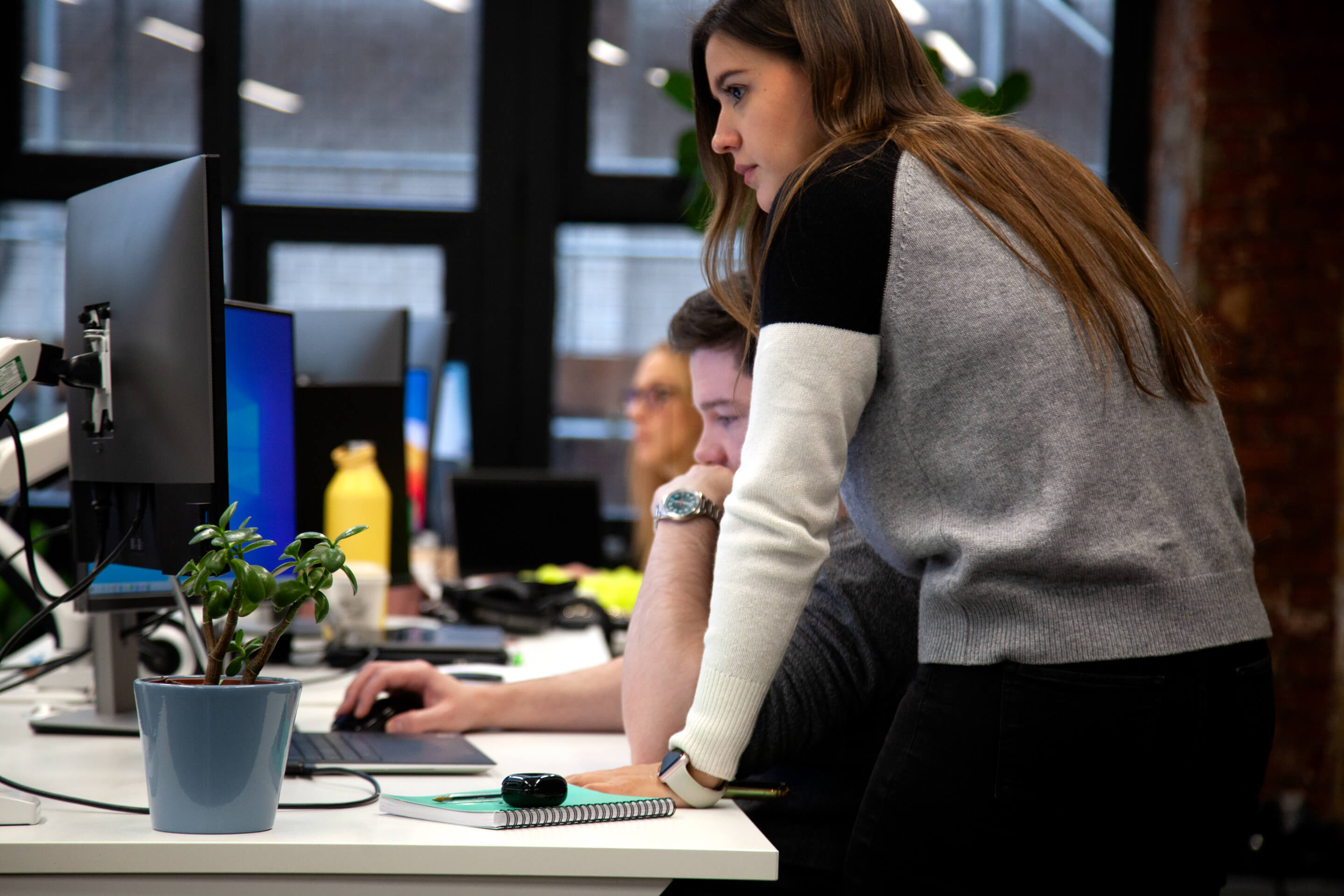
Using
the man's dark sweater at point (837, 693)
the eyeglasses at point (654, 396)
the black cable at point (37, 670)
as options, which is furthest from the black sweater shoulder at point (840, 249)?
the eyeglasses at point (654, 396)

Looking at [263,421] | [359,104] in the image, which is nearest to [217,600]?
[263,421]

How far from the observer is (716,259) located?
123 centimetres

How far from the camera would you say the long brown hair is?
89cm

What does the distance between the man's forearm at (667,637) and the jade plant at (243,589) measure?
0.32 meters

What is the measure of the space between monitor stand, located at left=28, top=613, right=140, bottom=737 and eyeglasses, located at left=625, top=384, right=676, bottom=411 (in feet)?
6.80

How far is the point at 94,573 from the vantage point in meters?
1.02

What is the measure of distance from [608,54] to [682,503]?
348 centimetres

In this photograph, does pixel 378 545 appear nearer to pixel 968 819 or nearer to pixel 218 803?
pixel 218 803

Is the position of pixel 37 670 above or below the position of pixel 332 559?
below

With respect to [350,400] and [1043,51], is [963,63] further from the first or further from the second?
[350,400]

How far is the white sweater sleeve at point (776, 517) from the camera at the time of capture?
2.90 feet

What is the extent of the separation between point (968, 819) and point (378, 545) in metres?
1.36

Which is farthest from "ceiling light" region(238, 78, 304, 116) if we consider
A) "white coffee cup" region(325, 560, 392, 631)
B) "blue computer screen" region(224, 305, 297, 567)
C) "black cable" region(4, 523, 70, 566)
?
"black cable" region(4, 523, 70, 566)

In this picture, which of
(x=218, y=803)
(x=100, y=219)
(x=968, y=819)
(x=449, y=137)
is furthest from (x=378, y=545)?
(x=449, y=137)
